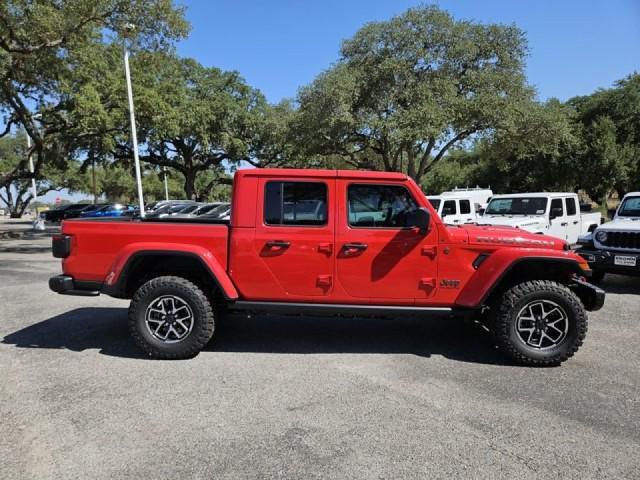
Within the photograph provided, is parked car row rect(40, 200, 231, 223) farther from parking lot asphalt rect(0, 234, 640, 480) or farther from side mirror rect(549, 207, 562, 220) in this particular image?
parking lot asphalt rect(0, 234, 640, 480)

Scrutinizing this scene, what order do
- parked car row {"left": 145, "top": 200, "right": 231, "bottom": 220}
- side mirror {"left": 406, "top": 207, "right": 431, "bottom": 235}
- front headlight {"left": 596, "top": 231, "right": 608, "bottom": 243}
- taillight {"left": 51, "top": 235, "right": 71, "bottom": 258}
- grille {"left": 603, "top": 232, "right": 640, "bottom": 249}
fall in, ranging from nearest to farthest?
1. side mirror {"left": 406, "top": 207, "right": 431, "bottom": 235}
2. taillight {"left": 51, "top": 235, "right": 71, "bottom": 258}
3. grille {"left": 603, "top": 232, "right": 640, "bottom": 249}
4. front headlight {"left": 596, "top": 231, "right": 608, "bottom": 243}
5. parked car row {"left": 145, "top": 200, "right": 231, "bottom": 220}

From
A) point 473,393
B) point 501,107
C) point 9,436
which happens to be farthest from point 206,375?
point 501,107

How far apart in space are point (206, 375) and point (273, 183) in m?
1.93

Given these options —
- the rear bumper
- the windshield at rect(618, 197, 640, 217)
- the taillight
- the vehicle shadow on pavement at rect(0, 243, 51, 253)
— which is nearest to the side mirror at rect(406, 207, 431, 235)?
the rear bumper

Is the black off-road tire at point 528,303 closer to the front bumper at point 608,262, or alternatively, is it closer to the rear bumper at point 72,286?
the front bumper at point 608,262

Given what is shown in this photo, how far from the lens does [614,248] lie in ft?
25.7

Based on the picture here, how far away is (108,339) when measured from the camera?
532 cm

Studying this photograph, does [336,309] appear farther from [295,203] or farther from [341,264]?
[295,203]

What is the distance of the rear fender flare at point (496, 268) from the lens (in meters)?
4.42

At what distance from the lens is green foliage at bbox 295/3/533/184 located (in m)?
18.8

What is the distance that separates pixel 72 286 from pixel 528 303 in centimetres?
457

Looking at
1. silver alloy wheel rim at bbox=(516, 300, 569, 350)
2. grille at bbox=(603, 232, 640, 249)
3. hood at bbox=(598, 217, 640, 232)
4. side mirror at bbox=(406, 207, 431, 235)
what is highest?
side mirror at bbox=(406, 207, 431, 235)

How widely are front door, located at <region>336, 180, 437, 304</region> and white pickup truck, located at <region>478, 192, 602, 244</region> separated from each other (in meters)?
7.28

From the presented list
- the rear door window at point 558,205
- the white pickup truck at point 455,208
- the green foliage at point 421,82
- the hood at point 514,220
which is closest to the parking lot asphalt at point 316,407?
the hood at point 514,220
